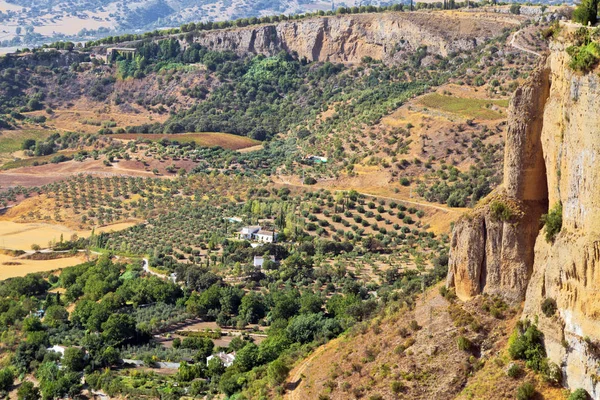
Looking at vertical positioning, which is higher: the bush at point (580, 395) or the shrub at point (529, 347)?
the shrub at point (529, 347)

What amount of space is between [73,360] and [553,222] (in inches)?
1311

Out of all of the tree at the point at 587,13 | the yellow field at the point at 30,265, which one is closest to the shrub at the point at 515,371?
the tree at the point at 587,13

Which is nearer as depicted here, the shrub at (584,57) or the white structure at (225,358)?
the shrub at (584,57)

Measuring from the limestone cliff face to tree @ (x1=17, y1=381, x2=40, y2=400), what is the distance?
76.8 metres

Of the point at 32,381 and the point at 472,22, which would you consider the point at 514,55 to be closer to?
the point at 472,22

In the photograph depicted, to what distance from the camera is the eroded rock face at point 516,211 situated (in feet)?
110

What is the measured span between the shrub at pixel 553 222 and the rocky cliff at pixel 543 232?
0.65ft

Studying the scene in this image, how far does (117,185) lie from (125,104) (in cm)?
4633

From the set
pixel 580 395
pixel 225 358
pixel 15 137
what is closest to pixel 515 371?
pixel 580 395

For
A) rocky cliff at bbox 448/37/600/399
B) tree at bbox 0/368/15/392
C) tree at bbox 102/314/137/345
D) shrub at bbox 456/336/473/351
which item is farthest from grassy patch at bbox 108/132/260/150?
shrub at bbox 456/336/473/351

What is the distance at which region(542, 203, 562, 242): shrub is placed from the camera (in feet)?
104

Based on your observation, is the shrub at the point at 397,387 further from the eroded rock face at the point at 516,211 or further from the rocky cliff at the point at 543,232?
the eroded rock face at the point at 516,211

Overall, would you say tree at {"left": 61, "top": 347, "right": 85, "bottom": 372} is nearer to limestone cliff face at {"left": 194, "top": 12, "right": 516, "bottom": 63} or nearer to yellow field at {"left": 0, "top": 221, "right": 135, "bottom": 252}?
yellow field at {"left": 0, "top": 221, "right": 135, "bottom": 252}

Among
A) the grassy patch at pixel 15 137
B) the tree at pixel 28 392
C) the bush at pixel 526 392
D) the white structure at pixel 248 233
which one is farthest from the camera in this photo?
the grassy patch at pixel 15 137
